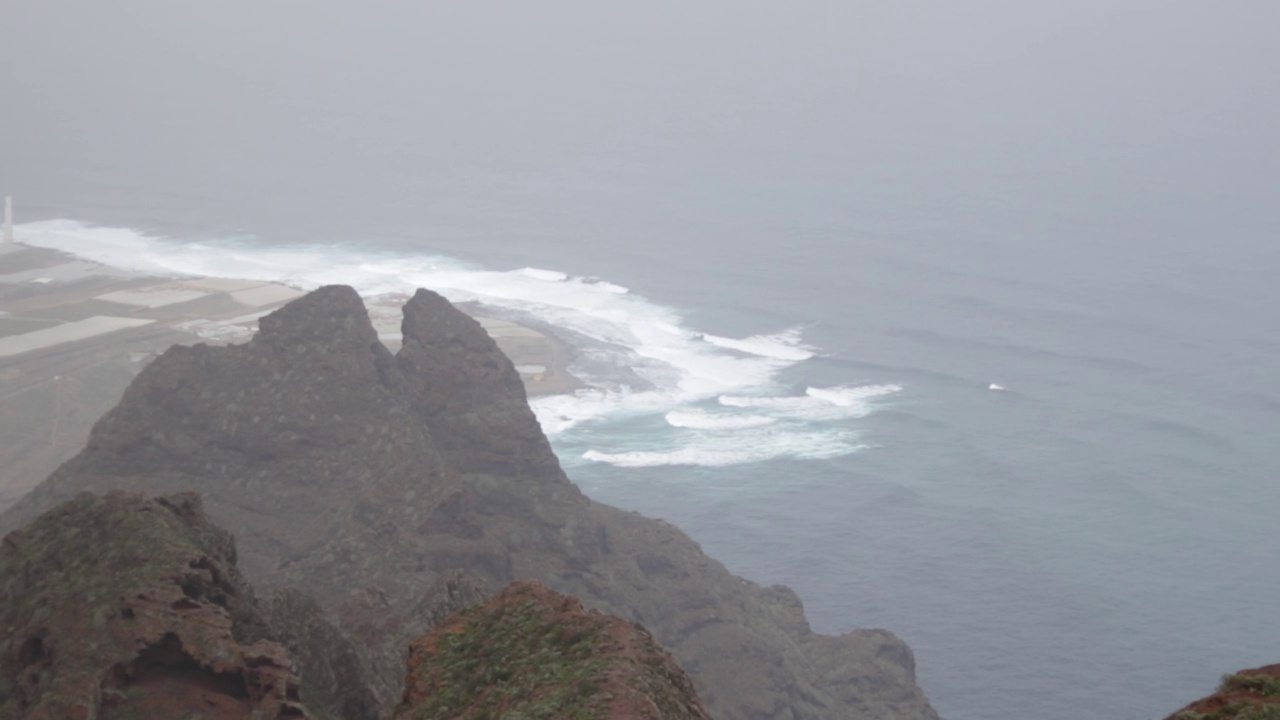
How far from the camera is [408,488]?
39.5m

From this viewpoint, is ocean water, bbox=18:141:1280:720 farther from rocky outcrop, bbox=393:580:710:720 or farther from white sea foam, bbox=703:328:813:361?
rocky outcrop, bbox=393:580:710:720

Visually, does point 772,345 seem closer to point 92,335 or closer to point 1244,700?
point 92,335

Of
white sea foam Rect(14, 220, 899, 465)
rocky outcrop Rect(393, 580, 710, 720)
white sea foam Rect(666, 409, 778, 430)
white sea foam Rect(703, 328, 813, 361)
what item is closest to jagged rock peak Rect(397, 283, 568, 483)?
rocky outcrop Rect(393, 580, 710, 720)

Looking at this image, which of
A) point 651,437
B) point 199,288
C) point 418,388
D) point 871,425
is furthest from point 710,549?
point 199,288

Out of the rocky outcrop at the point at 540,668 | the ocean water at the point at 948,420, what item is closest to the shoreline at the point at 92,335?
the ocean water at the point at 948,420

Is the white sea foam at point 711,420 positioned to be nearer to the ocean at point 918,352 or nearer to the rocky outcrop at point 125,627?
the ocean at point 918,352

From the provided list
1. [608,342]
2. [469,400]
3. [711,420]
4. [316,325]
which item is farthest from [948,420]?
[316,325]

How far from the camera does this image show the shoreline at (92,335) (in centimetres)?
6438

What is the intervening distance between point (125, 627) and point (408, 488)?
60.5 ft

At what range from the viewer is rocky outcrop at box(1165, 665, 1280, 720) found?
12484 millimetres

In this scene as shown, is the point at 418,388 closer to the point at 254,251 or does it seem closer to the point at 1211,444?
the point at 1211,444

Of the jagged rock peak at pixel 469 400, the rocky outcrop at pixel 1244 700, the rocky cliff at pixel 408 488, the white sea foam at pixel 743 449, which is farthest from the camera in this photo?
the white sea foam at pixel 743 449

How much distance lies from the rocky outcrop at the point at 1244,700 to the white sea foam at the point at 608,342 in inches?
2800

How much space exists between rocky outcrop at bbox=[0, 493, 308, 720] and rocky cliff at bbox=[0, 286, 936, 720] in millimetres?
9605
